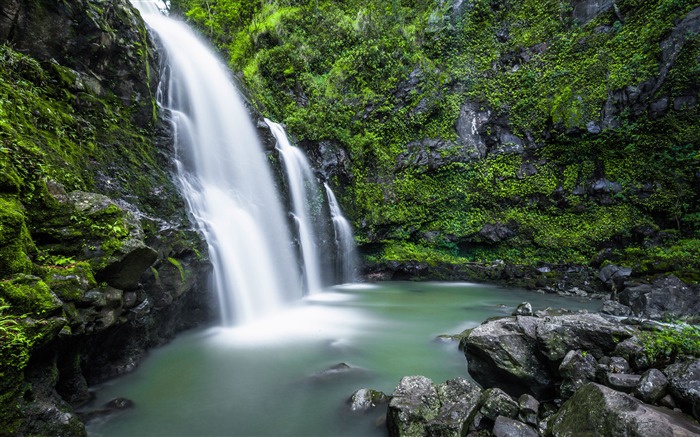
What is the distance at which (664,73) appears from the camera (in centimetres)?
1251

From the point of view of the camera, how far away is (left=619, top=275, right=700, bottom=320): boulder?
7457 mm

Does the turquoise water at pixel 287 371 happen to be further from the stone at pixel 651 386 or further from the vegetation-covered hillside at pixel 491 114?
the vegetation-covered hillside at pixel 491 114

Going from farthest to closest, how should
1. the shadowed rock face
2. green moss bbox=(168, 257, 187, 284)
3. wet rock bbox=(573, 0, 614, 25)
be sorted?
wet rock bbox=(573, 0, 614, 25), green moss bbox=(168, 257, 187, 284), the shadowed rock face

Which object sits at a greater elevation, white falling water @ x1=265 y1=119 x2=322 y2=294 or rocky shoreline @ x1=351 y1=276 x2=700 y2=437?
white falling water @ x1=265 y1=119 x2=322 y2=294

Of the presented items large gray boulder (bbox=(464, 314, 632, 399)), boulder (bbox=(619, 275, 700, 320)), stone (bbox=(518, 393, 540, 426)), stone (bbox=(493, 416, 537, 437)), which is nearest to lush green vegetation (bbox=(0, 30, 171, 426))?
stone (bbox=(493, 416, 537, 437))

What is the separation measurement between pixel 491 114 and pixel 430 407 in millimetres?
15848

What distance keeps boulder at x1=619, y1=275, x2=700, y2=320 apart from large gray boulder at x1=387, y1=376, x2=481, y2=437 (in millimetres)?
6547

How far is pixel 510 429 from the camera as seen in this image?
2.96 metres

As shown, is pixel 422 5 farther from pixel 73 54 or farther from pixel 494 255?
pixel 73 54

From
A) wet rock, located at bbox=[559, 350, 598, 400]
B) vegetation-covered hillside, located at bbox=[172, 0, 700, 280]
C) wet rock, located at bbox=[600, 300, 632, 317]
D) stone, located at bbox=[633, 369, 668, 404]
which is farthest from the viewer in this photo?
vegetation-covered hillside, located at bbox=[172, 0, 700, 280]

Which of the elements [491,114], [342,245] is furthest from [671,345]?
[491,114]

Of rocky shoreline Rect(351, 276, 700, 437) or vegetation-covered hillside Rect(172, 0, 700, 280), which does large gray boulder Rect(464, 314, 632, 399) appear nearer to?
rocky shoreline Rect(351, 276, 700, 437)

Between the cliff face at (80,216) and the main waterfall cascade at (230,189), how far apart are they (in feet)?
2.38

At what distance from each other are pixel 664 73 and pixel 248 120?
16.3m
